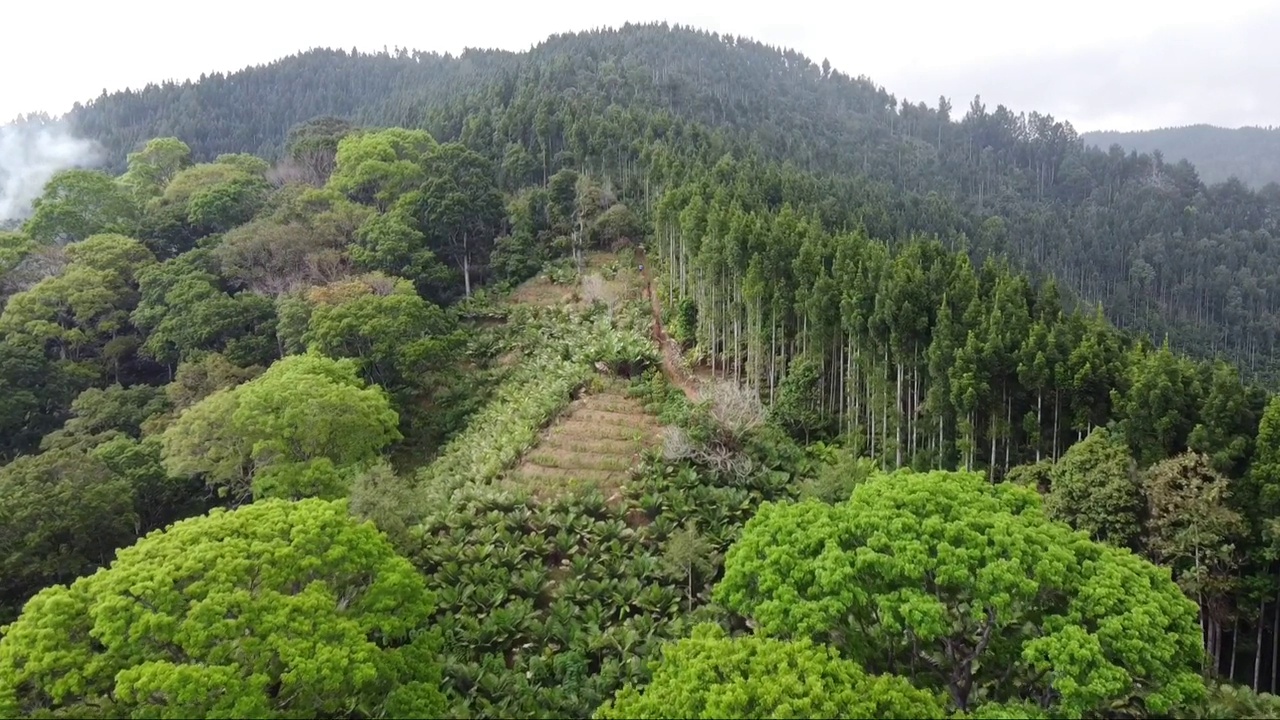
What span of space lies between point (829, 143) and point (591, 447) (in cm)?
9923

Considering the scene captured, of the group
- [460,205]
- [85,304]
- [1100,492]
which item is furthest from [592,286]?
[1100,492]

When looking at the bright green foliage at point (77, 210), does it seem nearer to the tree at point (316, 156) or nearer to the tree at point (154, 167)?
the tree at point (154, 167)

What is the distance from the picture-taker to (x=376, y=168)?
153 ft

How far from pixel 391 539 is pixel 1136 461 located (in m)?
19.2

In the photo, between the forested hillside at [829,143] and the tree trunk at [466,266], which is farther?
the forested hillside at [829,143]

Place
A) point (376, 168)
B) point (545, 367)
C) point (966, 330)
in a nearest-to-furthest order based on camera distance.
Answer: point (966, 330) < point (545, 367) < point (376, 168)

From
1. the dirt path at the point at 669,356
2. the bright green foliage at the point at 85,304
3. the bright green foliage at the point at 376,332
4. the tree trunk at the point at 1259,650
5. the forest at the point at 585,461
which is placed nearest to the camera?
the forest at the point at 585,461

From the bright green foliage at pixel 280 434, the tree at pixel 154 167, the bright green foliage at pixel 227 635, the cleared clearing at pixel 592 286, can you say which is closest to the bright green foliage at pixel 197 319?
the bright green foliage at pixel 280 434

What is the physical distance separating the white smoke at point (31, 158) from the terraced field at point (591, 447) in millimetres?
68212

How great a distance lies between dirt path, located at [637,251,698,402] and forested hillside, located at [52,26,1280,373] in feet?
49.2

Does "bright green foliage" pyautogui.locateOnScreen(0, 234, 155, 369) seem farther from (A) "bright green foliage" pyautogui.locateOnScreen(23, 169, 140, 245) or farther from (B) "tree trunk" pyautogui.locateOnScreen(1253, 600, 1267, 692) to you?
(B) "tree trunk" pyautogui.locateOnScreen(1253, 600, 1267, 692)

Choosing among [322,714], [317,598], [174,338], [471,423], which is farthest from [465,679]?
[174,338]

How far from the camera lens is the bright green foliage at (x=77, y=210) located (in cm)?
4241

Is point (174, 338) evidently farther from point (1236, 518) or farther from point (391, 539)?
point (1236, 518)
